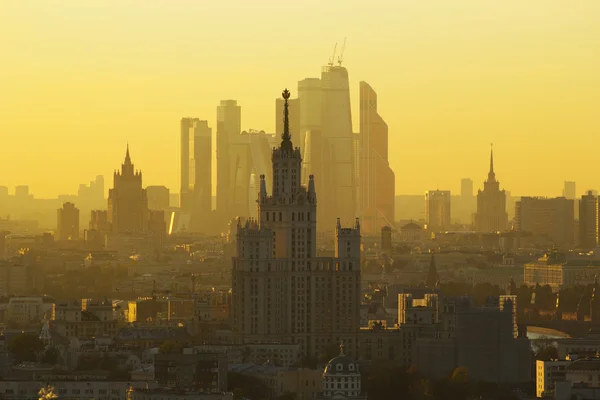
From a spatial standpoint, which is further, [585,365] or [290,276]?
[290,276]

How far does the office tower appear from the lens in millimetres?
115312

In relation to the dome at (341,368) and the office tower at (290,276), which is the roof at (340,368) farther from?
the office tower at (290,276)

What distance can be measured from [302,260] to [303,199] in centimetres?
265

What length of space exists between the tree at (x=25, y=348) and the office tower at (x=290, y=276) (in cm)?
830

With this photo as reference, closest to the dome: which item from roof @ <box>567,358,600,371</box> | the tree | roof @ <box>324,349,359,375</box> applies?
roof @ <box>324,349,359,375</box>

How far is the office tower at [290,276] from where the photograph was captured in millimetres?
115312

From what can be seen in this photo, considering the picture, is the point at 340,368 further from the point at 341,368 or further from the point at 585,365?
the point at 585,365

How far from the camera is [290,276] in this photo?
116875mm

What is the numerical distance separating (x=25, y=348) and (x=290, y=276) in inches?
458

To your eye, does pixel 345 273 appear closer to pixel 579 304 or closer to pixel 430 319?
pixel 430 319

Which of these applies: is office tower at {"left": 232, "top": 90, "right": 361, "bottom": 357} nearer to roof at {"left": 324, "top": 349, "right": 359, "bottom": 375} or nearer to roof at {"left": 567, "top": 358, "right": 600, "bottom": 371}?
roof at {"left": 567, "top": 358, "right": 600, "bottom": 371}

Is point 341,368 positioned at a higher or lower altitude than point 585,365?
lower

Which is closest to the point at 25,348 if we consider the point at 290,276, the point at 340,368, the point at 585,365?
the point at 290,276

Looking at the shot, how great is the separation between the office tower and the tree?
8298mm
